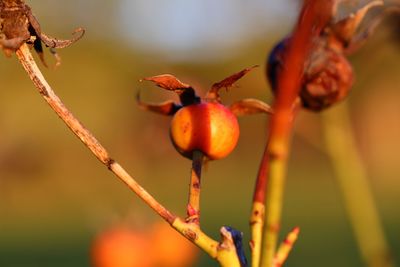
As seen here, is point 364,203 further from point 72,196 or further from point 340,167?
point 72,196

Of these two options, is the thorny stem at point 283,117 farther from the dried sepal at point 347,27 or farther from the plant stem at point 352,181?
the plant stem at point 352,181

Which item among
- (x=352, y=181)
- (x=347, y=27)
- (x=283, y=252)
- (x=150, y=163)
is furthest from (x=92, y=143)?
(x=150, y=163)

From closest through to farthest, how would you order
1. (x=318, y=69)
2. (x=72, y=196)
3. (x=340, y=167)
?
1. (x=318, y=69)
2. (x=340, y=167)
3. (x=72, y=196)

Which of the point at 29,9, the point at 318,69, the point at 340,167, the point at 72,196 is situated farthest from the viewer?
the point at 72,196

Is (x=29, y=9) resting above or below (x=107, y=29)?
above

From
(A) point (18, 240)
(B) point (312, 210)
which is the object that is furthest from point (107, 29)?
(A) point (18, 240)

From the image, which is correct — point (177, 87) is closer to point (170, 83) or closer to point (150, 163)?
point (170, 83)
